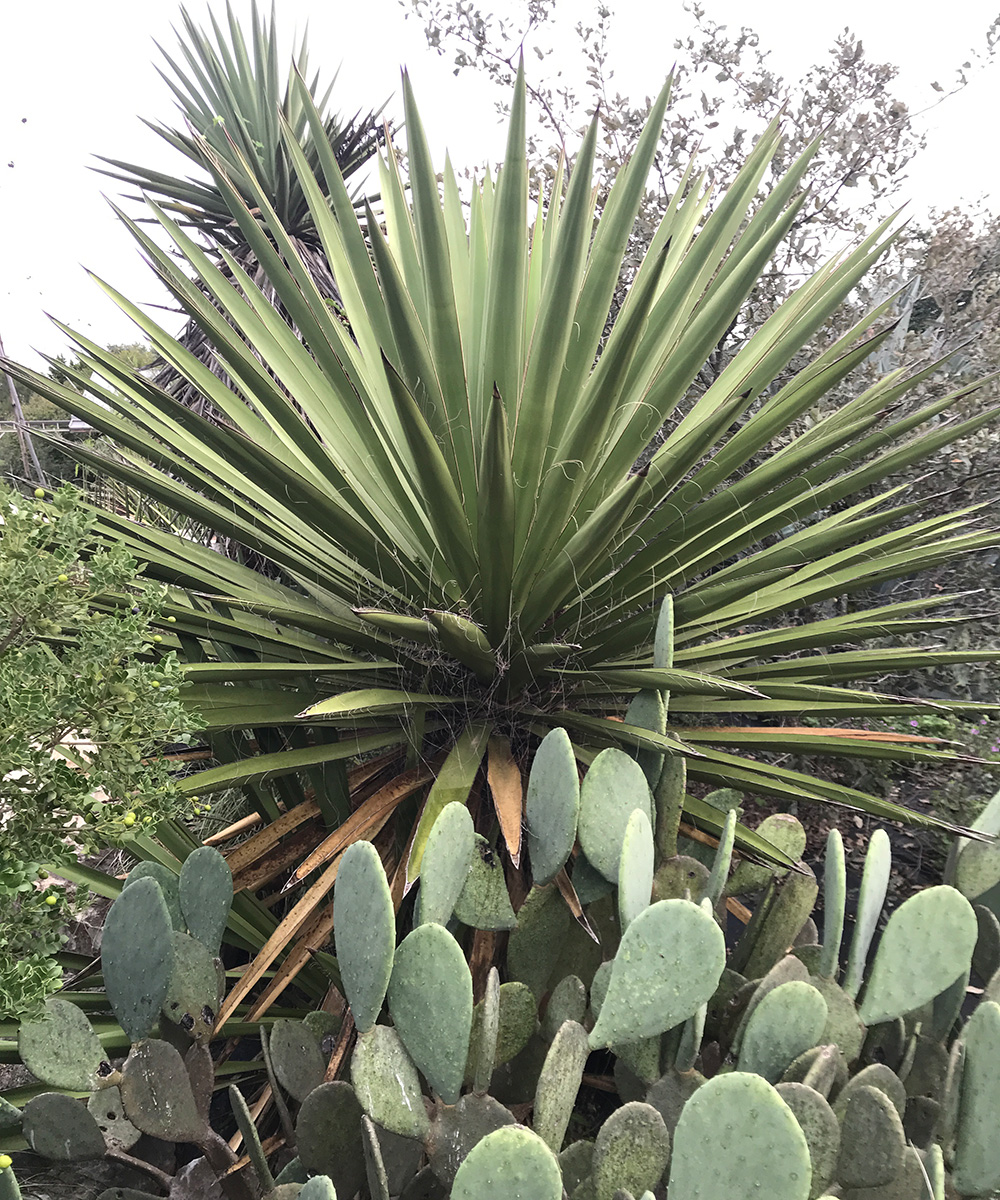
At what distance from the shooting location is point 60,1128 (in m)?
1.07

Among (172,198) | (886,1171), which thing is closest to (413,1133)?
(886,1171)

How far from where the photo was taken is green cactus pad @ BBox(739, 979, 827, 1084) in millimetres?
1094

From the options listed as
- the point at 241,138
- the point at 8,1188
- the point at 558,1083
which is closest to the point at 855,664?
the point at 558,1083

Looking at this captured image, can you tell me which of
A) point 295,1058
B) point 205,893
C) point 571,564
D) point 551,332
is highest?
point 551,332

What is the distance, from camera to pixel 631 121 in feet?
11.8

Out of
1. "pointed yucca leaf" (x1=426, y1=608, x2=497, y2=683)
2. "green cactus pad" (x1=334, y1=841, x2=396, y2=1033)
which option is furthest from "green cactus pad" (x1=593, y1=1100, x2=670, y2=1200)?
"pointed yucca leaf" (x1=426, y1=608, x2=497, y2=683)

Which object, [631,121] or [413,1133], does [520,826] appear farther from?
[631,121]

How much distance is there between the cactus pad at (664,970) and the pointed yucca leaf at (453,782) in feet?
1.36

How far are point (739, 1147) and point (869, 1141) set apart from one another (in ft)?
1.04

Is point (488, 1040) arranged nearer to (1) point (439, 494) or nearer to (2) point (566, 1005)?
(2) point (566, 1005)

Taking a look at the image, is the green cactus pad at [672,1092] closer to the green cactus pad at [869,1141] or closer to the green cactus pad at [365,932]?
the green cactus pad at [869,1141]

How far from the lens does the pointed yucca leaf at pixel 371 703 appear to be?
134 cm

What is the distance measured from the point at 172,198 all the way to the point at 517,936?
496cm

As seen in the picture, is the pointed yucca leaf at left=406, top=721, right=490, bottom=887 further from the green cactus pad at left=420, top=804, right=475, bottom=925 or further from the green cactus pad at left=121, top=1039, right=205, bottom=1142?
the green cactus pad at left=121, top=1039, right=205, bottom=1142
